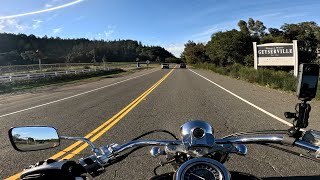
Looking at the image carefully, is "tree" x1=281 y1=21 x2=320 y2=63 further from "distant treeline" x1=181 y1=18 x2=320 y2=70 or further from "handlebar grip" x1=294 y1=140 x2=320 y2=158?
"handlebar grip" x1=294 y1=140 x2=320 y2=158

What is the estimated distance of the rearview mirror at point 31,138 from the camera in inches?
104

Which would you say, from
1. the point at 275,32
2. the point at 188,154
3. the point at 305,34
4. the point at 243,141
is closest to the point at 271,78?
the point at 243,141

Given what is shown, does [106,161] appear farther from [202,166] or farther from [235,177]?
[235,177]

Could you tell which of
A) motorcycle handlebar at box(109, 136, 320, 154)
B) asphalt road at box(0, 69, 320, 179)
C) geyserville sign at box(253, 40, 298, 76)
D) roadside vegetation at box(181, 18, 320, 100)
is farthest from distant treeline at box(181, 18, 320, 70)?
motorcycle handlebar at box(109, 136, 320, 154)

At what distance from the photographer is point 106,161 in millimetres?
2645

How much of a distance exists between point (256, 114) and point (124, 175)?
7298 mm

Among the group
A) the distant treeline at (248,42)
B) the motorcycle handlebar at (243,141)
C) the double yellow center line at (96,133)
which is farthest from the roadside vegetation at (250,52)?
the motorcycle handlebar at (243,141)

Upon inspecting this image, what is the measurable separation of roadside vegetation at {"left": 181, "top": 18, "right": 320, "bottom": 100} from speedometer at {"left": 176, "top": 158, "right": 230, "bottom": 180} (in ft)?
51.7

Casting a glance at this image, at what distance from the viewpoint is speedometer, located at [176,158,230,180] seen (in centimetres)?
242

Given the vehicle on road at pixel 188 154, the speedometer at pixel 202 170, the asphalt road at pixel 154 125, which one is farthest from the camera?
the asphalt road at pixel 154 125

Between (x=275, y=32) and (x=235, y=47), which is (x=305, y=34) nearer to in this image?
(x=275, y=32)

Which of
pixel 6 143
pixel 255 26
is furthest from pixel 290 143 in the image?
pixel 255 26

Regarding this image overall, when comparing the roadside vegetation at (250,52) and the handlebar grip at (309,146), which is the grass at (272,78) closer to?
the roadside vegetation at (250,52)

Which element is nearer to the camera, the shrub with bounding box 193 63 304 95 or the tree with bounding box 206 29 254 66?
the shrub with bounding box 193 63 304 95
